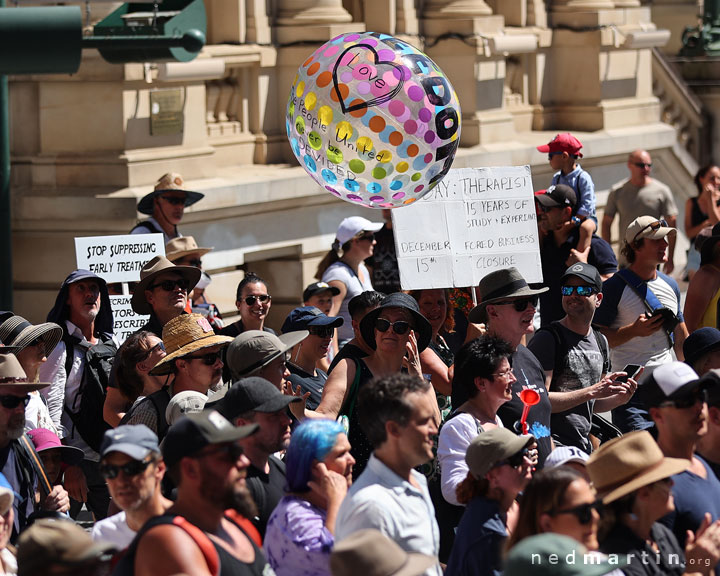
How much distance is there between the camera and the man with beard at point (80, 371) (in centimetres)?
766

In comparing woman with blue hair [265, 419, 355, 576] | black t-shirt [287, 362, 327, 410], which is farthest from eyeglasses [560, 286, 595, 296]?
woman with blue hair [265, 419, 355, 576]

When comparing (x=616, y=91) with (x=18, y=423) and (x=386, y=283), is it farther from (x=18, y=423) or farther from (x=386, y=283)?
(x=18, y=423)

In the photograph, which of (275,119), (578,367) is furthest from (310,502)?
(275,119)

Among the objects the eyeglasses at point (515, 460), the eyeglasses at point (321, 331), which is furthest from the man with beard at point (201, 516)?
the eyeglasses at point (321, 331)

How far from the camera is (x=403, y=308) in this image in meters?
7.73

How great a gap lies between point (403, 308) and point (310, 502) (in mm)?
2213

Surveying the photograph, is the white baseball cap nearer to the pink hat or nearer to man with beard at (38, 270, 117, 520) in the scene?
man with beard at (38, 270, 117, 520)

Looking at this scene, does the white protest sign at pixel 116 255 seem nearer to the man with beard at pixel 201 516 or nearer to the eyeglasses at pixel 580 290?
the eyeglasses at pixel 580 290

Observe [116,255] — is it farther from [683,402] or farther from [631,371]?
[683,402]

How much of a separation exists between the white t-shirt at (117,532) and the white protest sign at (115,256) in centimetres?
421

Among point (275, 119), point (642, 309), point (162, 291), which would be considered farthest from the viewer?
point (275, 119)

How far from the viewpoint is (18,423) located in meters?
6.54

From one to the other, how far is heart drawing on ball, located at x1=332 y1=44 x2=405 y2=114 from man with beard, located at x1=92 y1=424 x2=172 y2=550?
321 centimetres

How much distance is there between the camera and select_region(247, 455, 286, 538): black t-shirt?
19.3ft
